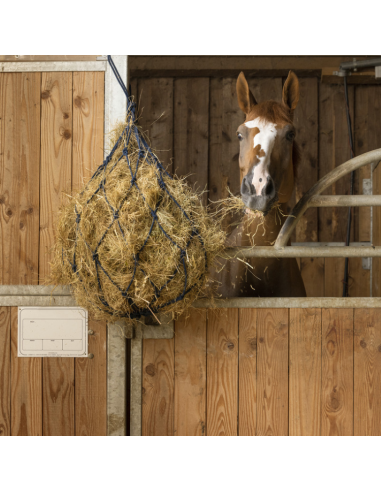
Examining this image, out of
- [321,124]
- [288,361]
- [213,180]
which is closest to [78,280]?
[288,361]

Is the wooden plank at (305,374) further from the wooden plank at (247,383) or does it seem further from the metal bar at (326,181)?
the metal bar at (326,181)

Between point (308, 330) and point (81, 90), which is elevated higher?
point (81, 90)

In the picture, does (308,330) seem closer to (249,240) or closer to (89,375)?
(249,240)

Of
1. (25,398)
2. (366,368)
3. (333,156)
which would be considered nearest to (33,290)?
(25,398)

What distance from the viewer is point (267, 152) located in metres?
1.60

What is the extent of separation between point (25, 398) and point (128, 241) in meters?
0.85

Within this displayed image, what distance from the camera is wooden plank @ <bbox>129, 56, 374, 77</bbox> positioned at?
9.14 ft

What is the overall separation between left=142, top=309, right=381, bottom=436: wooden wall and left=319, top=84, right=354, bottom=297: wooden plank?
149 cm

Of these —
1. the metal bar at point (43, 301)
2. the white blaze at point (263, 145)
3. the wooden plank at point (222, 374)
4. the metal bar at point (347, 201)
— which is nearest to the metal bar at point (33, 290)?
the metal bar at point (43, 301)

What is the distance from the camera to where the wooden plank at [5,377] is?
1626 millimetres

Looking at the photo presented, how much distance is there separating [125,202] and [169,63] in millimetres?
1930

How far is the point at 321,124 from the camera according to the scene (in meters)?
3.04

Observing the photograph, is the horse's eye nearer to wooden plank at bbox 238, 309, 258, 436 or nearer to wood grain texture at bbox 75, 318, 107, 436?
wooden plank at bbox 238, 309, 258, 436

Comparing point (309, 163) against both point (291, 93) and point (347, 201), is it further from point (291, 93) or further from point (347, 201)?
point (347, 201)
